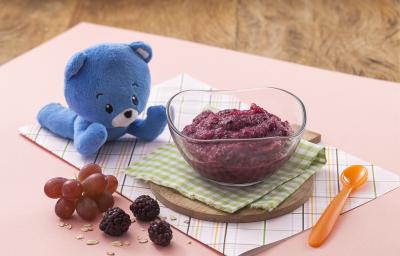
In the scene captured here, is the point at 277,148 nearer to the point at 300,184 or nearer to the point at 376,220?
the point at 300,184

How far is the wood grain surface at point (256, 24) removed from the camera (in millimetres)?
2580

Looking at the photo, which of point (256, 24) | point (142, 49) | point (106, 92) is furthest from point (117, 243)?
point (256, 24)

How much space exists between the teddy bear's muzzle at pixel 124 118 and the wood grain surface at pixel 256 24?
3.07ft

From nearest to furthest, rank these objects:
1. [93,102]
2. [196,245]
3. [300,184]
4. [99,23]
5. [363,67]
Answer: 1. [196,245]
2. [300,184]
3. [93,102]
4. [363,67]
5. [99,23]

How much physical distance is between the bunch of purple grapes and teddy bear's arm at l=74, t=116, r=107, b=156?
0.12 metres

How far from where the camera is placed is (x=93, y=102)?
1.69 meters

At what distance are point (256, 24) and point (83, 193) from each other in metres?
1.43

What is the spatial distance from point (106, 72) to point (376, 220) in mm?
636

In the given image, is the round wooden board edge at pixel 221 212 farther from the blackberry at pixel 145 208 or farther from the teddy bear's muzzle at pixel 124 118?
the teddy bear's muzzle at pixel 124 118

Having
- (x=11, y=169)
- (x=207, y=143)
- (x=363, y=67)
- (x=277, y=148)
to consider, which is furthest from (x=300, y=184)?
(x=363, y=67)

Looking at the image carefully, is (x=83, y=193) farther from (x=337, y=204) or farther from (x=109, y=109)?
(x=337, y=204)

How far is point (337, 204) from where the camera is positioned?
153 centimetres

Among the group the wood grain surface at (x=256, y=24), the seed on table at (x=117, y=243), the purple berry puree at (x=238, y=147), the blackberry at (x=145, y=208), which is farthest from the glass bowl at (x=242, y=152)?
the wood grain surface at (x=256, y=24)

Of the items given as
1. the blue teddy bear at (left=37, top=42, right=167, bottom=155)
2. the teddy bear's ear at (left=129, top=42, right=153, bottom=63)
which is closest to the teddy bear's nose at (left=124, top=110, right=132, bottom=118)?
the blue teddy bear at (left=37, top=42, right=167, bottom=155)
